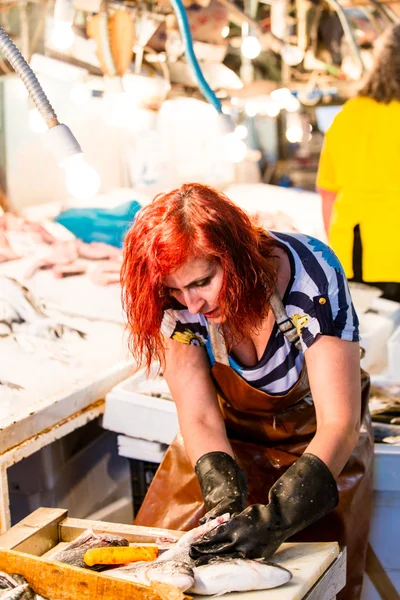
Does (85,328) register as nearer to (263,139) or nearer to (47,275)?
(47,275)

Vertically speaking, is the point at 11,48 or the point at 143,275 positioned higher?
the point at 11,48

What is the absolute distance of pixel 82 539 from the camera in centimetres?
201

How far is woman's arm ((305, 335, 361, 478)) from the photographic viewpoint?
208 cm

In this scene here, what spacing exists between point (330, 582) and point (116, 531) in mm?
564

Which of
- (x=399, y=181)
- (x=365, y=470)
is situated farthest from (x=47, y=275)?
(x=365, y=470)

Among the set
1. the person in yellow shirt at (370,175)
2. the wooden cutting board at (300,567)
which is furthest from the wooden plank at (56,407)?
the person in yellow shirt at (370,175)

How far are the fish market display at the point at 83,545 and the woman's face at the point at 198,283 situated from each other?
609 millimetres

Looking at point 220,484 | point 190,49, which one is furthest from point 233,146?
point 220,484

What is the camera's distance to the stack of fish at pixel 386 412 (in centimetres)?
284

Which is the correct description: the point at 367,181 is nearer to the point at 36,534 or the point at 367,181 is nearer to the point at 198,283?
the point at 198,283

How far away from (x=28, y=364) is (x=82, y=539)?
4.33ft

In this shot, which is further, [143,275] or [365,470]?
[365,470]

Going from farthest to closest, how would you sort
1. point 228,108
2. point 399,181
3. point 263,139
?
point 263,139, point 228,108, point 399,181

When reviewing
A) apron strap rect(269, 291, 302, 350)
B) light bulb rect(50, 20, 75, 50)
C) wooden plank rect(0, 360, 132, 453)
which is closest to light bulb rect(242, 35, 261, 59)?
light bulb rect(50, 20, 75, 50)
